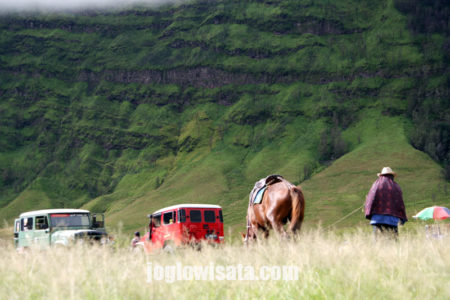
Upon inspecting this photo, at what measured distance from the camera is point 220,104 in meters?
173

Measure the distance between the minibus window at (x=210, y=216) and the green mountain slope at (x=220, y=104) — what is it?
91.4 m

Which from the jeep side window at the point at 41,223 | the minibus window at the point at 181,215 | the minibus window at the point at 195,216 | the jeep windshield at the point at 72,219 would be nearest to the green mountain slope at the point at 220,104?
the minibus window at the point at 195,216

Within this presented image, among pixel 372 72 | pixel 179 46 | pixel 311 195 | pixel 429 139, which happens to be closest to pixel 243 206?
pixel 311 195

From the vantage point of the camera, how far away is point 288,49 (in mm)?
179000

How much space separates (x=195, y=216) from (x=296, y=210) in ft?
35.9

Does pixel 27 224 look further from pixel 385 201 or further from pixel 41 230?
pixel 385 201

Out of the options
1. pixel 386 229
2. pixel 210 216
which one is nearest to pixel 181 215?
pixel 210 216

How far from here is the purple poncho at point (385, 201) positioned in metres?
11.0

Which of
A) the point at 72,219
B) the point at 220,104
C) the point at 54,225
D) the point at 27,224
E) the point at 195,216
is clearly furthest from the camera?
the point at 220,104

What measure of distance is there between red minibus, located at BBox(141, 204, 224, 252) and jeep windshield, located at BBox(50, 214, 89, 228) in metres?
2.76

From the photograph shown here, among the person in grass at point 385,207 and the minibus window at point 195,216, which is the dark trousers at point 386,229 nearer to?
the person in grass at point 385,207

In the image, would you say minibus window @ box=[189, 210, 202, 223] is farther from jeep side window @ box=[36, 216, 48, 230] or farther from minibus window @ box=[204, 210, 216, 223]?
jeep side window @ box=[36, 216, 48, 230]

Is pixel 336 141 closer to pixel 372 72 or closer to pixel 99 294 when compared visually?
pixel 372 72

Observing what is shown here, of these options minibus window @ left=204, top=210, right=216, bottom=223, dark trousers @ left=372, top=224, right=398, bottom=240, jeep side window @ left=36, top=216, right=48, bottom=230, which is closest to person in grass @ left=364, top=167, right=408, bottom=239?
dark trousers @ left=372, top=224, right=398, bottom=240
